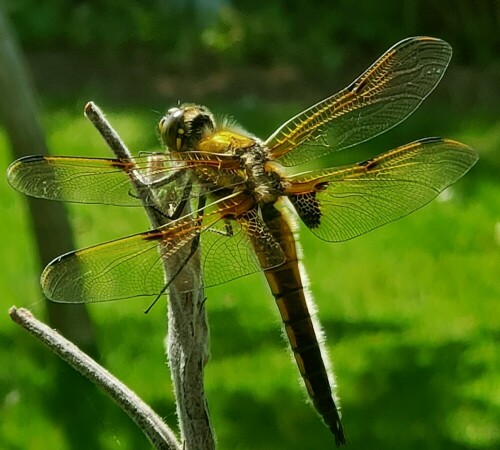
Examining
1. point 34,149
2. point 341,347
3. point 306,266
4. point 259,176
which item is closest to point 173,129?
point 259,176

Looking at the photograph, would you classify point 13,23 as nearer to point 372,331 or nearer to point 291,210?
point 372,331

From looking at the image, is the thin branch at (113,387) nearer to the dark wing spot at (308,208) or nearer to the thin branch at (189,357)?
the thin branch at (189,357)

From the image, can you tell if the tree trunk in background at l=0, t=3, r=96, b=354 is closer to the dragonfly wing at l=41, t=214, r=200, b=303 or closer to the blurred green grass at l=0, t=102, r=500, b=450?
the blurred green grass at l=0, t=102, r=500, b=450

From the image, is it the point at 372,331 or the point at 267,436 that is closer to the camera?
the point at 267,436

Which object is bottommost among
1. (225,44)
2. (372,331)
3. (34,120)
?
(372,331)

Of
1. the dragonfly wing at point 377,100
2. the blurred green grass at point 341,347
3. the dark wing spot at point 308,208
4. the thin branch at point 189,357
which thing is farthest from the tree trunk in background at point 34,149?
the thin branch at point 189,357

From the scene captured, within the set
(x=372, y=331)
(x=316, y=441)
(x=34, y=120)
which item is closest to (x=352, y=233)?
(x=316, y=441)
